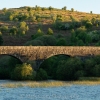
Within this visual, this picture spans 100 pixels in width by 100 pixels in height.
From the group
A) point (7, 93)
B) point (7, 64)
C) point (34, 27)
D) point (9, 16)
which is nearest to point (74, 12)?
point (9, 16)

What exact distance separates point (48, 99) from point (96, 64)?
92.7ft

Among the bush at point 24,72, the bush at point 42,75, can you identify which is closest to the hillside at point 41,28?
the bush at point 42,75

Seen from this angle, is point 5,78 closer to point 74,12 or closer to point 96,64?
point 96,64

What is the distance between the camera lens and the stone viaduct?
6556cm

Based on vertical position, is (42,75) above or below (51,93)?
above

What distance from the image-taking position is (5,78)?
2660 inches

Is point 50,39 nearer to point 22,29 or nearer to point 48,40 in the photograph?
point 48,40

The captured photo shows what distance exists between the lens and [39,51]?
67812 millimetres

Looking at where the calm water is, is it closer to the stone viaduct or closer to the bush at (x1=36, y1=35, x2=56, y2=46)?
the stone viaduct

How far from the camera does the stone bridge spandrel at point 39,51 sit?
2582 inches

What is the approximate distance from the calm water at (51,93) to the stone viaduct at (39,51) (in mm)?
16814

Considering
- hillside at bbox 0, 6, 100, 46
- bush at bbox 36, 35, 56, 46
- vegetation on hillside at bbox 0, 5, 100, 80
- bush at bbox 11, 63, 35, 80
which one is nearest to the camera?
bush at bbox 11, 63, 35, 80

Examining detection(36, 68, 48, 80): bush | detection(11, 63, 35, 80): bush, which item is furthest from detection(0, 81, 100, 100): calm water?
detection(36, 68, 48, 80): bush

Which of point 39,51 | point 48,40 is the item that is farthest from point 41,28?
point 39,51
